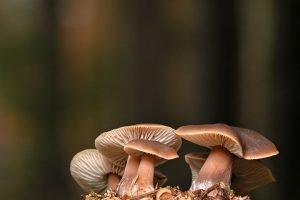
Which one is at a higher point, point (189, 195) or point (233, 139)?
point (233, 139)

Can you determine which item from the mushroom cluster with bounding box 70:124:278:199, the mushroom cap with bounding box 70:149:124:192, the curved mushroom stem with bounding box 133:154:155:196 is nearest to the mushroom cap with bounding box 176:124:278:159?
the mushroom cluster with bounding box 70:124:278:199

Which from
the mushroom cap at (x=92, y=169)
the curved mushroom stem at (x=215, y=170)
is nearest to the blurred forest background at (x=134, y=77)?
the mushroom cap at (x=92, y=169)

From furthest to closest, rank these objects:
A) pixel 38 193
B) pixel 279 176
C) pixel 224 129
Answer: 1. pixel 38 193
2. pixel 279 176
3. pixel 224 129

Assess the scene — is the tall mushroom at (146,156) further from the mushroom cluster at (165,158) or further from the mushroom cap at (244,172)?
the mushroom cap at (244,172)

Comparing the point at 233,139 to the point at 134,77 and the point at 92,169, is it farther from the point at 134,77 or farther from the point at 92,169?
the point at 134,77

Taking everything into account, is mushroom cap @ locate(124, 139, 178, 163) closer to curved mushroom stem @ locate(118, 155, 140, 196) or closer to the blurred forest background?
curved mushroom stem @ locate(118, 155, 140, 196)

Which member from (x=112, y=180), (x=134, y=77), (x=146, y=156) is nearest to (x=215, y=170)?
(x=146, y=156)

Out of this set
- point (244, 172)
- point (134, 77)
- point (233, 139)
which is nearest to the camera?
point (233, 139)

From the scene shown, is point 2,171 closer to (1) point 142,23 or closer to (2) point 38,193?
(2) point 38,193

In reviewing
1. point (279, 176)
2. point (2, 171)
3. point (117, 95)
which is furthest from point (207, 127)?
point (2, 171)
